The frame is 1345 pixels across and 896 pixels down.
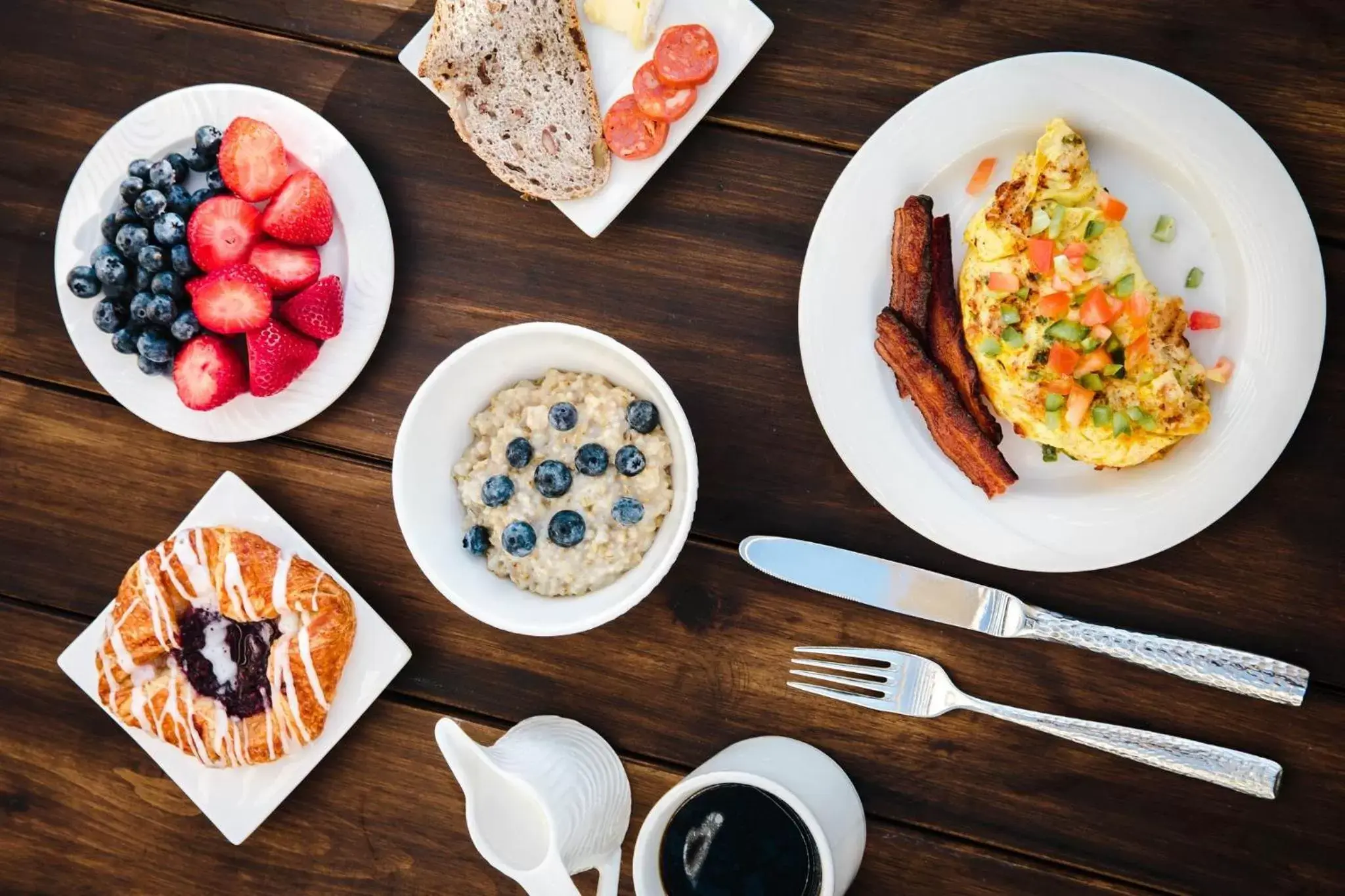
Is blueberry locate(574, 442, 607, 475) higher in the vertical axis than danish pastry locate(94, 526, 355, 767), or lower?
higher

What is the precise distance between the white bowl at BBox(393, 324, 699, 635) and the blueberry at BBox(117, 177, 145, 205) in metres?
Answer: 0.75

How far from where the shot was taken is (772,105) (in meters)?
1.90

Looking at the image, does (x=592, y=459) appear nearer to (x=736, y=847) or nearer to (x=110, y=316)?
(x=736, y=847)

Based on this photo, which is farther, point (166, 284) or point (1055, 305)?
point (166, 284)

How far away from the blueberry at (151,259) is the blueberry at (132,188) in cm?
11

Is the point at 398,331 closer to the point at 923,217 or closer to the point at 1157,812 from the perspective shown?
the point at 923,217

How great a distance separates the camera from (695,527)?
1939 millimetres

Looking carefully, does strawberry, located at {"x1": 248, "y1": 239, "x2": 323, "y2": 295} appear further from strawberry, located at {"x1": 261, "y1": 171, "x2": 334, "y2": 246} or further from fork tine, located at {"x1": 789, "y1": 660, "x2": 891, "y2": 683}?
fork tine, located at {"x1": 789, "y1": 660, "x2": 891, "y2": 683}

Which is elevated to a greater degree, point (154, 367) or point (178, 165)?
point (178, 165)

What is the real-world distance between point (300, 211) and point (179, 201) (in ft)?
0.81

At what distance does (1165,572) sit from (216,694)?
5.99 ft

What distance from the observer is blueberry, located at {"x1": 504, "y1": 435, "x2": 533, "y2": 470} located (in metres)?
1.70

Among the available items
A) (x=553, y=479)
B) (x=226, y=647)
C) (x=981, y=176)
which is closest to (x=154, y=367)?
(x=226, y=647)

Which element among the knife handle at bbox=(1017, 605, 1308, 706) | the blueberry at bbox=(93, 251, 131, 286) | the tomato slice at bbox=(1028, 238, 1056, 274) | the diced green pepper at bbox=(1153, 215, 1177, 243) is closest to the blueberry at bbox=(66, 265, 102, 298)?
the blueberry at bbox=(93, 251, 131, 286)
